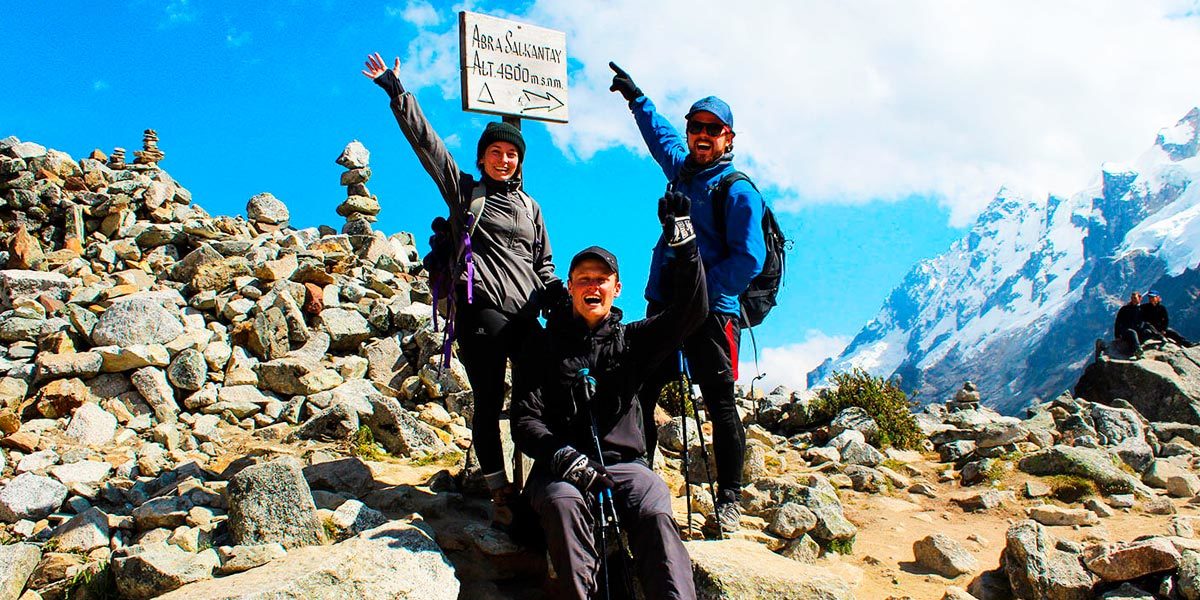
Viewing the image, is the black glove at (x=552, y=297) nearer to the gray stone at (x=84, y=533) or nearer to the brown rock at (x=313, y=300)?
the gray stone at (x=84, y=533)

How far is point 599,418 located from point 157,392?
6.62 metres

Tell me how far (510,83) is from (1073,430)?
Answer: 9181 millimetres

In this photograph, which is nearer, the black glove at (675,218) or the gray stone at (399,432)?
the black glove at (675,218)

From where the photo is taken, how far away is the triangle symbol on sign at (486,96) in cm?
696

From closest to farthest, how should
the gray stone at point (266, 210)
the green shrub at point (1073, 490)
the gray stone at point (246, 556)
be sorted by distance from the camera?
the gray stone at point (246, 556), the green shrub at point (1073, 490), the gray stone at point (266, 210)

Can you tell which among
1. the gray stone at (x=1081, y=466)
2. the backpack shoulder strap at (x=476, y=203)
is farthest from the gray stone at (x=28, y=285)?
the gray stone at (x=1081, y=466)

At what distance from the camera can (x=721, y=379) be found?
532 centimetres

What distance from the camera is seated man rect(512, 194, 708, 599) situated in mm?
4043

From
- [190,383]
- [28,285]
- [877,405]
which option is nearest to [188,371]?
[190,383]

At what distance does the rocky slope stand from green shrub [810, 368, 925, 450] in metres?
0.22

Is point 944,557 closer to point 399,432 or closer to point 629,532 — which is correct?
point 629,532

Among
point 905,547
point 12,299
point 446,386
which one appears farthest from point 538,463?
point 12,299

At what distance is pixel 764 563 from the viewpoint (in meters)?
4.57

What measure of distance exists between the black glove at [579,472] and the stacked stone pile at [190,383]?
2.81ft
